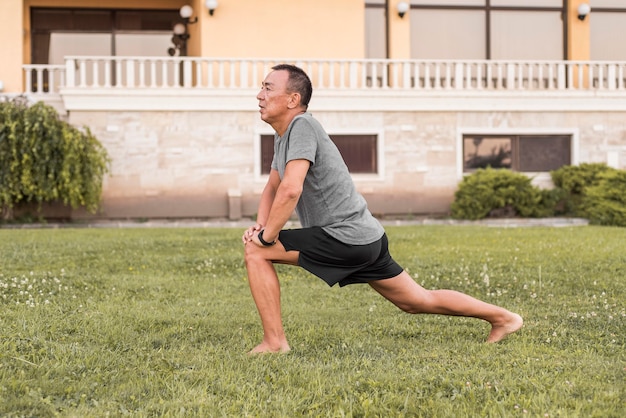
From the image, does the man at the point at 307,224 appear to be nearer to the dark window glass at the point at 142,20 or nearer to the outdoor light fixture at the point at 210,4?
the outdoor light fixture at the point at 210,4

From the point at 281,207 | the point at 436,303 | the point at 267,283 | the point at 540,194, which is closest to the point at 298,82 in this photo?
the point at 281,207

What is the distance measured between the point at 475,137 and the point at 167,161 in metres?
7.61

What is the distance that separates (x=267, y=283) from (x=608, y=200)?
1543cm

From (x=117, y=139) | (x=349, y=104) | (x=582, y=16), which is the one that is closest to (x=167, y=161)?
(x=117, y=139)

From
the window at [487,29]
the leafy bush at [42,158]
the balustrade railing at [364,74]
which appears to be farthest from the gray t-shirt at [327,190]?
the window at [487,29]

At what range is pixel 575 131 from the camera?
21.2m

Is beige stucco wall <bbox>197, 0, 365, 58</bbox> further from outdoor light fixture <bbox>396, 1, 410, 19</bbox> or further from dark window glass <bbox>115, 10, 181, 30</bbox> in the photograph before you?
dark window glass <bbox>115, 10, 181, 30</bbox>

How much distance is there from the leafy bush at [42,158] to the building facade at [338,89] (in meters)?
1.51

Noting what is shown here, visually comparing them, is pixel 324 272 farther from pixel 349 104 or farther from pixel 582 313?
pixel 349 104

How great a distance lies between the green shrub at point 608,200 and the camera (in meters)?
18.5

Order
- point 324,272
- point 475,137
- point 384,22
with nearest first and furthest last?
point 324,272 → point 475,137 → point 384,22

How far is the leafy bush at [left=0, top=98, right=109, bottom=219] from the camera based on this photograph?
17469 millimetres

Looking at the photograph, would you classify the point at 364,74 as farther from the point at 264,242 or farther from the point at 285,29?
the point at 264,242

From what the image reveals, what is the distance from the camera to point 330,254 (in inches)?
191
